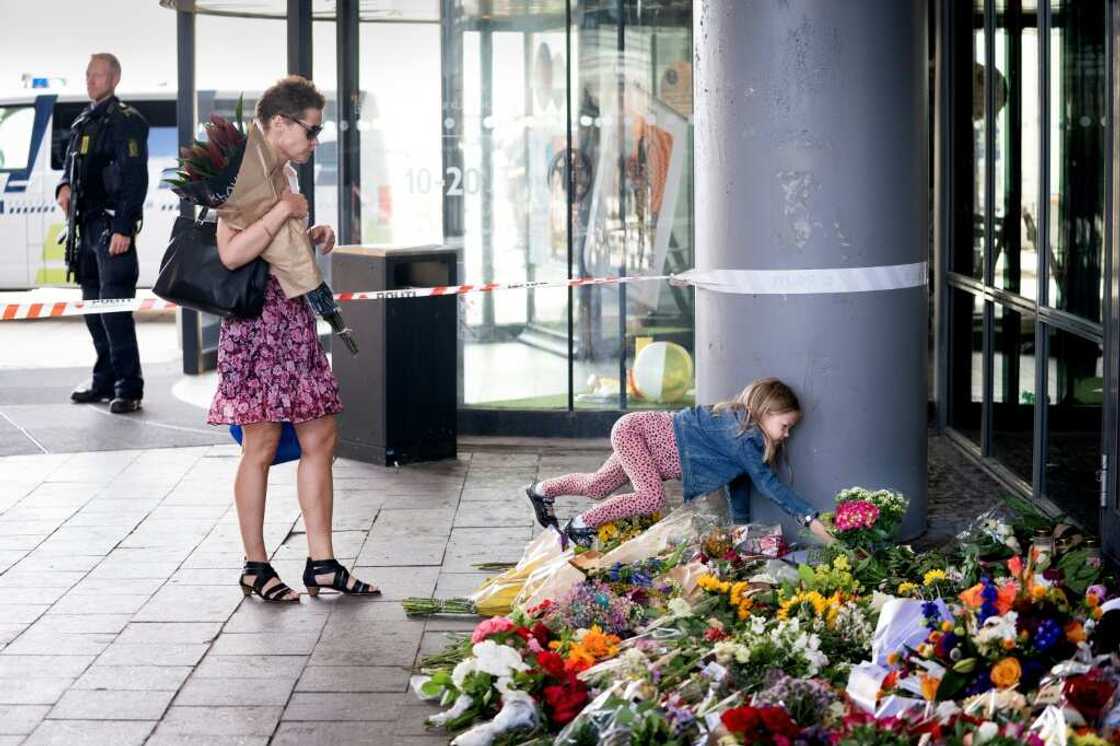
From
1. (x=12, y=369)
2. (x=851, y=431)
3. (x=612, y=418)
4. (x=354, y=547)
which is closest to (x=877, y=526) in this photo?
(x=851, y=431)

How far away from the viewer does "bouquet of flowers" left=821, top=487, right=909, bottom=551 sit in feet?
18.4

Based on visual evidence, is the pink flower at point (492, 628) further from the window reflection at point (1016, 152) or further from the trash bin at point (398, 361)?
the trash bin at point (398, 361)

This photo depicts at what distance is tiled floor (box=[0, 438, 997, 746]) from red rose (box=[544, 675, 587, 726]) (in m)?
0.30

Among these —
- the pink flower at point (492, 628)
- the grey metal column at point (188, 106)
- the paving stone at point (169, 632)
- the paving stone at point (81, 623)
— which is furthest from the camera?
the grey metal column at point (188, 106)

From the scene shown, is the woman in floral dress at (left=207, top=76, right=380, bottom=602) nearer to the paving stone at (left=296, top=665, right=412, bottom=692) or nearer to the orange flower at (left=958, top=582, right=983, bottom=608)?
the paving stone at (left=296, top=665, right=412, bottom=692)

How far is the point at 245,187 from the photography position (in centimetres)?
578

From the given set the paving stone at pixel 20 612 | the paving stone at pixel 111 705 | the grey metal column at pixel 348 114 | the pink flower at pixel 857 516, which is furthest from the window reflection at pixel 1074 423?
the grey metal column at pixel 348 114

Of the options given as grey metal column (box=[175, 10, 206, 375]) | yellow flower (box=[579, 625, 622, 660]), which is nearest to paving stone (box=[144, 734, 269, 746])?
yellow flower (box=[579, 625, 622, 660])

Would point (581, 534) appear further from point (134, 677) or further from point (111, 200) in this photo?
point (111, 200)

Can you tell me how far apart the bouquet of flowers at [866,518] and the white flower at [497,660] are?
1427 mm

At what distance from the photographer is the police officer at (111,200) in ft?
33.3

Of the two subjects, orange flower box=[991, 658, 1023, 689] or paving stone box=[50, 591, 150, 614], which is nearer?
orange flower box=[991, 658, 1023, 689]

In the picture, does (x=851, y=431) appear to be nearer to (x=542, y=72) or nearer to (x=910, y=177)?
(x=910, y=177)

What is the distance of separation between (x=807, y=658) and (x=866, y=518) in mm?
1233
